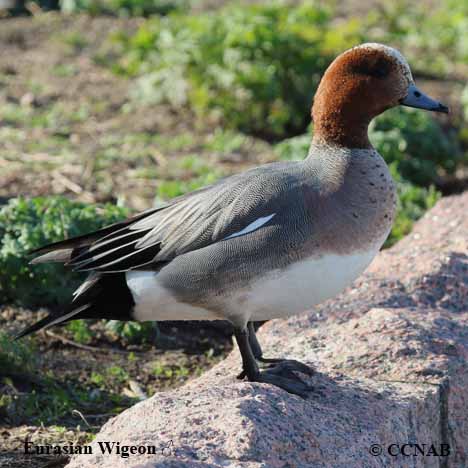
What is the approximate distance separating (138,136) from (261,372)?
4484 mm

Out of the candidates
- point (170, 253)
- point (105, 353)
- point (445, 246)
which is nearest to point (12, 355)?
point (105, 353)

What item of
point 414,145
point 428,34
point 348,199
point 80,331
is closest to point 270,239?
point 348,199

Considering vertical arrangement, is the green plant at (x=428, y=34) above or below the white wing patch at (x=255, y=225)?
below

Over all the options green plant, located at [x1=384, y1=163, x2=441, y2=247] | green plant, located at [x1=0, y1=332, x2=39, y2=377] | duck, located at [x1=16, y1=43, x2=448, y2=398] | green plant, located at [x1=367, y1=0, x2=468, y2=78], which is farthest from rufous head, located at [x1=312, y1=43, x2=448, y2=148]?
green plant, located at [x1=367, y1=0, x2=468, y2=78]

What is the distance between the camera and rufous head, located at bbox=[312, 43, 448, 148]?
365 centimetres

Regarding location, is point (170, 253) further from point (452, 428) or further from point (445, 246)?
point (445, 246)

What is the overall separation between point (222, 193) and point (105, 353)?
4.52 feet

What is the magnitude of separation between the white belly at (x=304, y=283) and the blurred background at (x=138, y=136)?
3.20 feet

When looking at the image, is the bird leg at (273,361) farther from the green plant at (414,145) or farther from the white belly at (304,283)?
the green plant at (414,145)

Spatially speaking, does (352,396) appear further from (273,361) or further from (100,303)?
(100,303)

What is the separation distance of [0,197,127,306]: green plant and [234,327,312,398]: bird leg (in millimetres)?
1608

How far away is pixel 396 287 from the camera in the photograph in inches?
167

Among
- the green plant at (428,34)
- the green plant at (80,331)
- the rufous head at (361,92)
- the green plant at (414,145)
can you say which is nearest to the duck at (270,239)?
the rufous head at (361,92)

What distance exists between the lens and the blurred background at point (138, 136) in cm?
438
